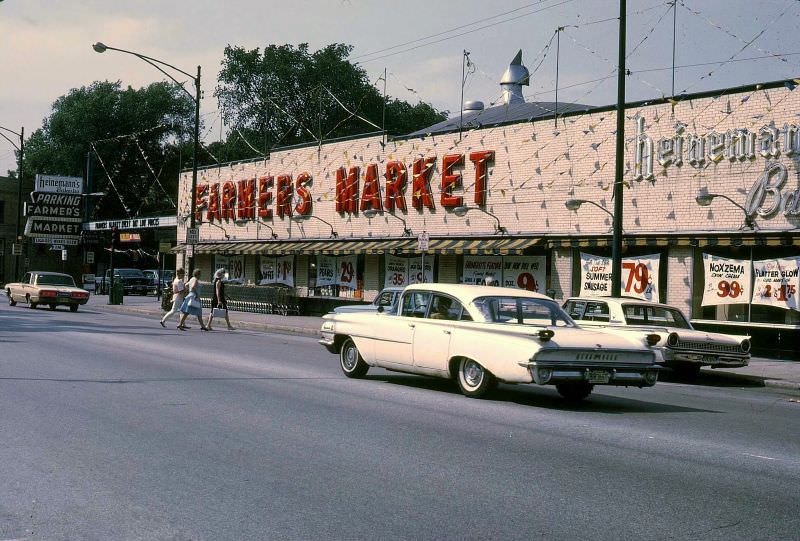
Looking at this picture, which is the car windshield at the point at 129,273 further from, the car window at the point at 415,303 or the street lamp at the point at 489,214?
the car window at the point at 415,303

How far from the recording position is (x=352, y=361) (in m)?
13.8

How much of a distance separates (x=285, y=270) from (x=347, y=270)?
4717 mm

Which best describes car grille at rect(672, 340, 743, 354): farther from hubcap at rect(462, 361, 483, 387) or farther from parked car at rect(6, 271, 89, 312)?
parked car at rect(6, 271, 89, 312)

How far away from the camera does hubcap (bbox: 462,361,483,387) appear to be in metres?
11.5

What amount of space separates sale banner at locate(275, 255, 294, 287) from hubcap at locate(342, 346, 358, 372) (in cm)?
2389

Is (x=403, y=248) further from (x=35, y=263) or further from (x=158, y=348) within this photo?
(x=35, y=263)

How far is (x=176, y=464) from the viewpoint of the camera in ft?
23.4

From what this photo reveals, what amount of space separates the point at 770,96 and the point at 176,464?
17861mm

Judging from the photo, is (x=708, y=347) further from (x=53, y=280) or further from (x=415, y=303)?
(x=53, y=280)

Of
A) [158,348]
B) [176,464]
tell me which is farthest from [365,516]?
[158,348]

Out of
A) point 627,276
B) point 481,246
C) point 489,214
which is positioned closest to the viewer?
point 627,276

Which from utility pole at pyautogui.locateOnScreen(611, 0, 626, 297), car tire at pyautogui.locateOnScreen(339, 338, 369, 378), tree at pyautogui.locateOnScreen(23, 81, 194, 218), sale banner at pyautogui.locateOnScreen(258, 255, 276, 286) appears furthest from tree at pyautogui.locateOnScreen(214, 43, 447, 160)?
car tire at pyautogui.locateOnScreen(339, 338, 369, 378)

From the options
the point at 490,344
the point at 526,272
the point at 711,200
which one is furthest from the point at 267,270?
the point at 490,344

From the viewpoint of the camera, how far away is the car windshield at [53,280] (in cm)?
3512
